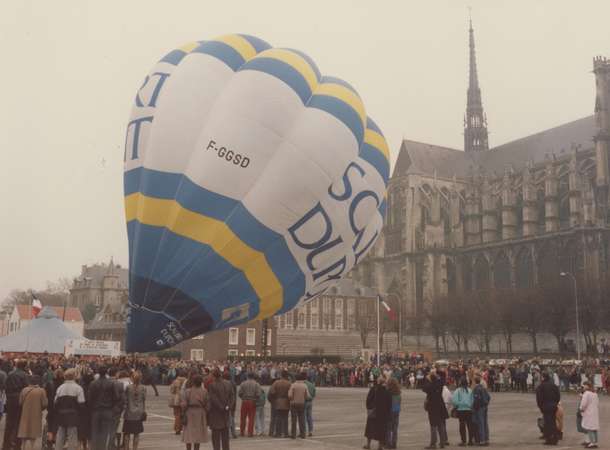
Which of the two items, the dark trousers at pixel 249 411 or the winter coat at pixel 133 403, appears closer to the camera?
the winter coat at pixel 133 403

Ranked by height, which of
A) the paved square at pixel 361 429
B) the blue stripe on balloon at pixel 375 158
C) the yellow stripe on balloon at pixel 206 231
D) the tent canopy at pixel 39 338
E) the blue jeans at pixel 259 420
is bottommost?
the paved square at pixel 361 429

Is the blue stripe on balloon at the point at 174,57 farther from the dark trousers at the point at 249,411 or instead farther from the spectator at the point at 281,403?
the dark trousers at the point at 249,411

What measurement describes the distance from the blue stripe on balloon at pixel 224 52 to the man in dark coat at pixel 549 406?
31.6 ft

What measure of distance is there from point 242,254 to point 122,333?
7331cm

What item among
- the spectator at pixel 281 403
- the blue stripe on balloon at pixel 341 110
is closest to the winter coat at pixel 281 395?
the spectator at pixel 281 403

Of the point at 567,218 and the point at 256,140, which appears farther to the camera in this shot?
the point at 567,218

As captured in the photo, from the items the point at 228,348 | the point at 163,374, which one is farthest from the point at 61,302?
the point at 163,374

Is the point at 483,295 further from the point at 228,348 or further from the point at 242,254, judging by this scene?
the point at 242,254

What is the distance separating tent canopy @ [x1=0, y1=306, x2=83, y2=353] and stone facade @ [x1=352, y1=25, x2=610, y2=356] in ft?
165

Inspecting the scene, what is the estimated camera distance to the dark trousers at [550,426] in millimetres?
15203

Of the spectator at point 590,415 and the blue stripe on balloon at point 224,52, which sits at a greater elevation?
the blue stripe on balloon at point 224,52

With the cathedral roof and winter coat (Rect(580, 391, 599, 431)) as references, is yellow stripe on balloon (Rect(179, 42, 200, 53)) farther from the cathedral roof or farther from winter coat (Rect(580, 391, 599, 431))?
the cathedral roof

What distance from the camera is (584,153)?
3233 inches

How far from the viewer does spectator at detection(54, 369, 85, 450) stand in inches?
A: 458
